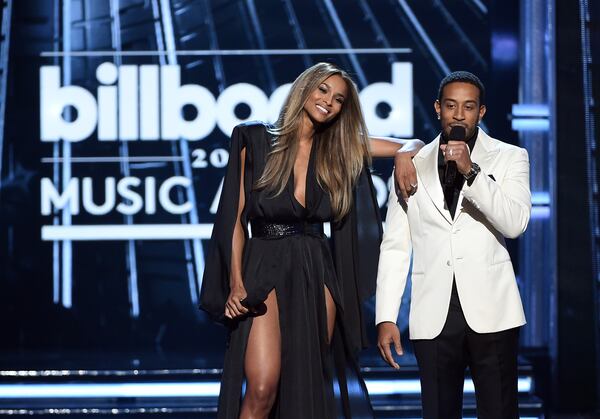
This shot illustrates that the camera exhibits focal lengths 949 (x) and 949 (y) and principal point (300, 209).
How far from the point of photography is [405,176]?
2781mm

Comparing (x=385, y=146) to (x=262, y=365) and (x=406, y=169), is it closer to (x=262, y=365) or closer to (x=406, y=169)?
(x=406, y=169)

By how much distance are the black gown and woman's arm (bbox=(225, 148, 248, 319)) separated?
0.06 ft

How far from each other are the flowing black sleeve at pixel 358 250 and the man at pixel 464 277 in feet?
1.75

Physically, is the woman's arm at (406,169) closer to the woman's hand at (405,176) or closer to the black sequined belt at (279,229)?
the woman's hand at (405,176)

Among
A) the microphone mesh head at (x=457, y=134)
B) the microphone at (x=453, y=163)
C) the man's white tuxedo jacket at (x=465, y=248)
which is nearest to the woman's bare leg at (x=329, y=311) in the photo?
the man's white tuxedo jacket at (x=465, y=248)

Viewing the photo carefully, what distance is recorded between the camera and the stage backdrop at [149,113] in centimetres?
511

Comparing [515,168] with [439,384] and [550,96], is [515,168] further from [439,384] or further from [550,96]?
[550,96]

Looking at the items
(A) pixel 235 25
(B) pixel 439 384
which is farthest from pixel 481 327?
(A) pixel 235 25

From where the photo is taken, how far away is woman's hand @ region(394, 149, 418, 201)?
108 inches

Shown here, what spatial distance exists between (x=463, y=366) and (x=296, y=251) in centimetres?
77

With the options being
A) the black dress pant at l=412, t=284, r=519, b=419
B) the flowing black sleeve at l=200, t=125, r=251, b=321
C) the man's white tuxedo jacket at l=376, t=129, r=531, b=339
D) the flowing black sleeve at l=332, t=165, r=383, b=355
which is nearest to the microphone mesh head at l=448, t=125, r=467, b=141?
the man's white tuxedo jacket at l=376, t=129, r=531, b=339

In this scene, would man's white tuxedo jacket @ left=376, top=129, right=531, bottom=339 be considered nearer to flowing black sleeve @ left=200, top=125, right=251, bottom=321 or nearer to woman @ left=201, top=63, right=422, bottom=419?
woman @ left=201, top=63, right=422, bottom=419

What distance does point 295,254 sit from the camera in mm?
3188

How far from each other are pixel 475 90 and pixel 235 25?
107 inches
